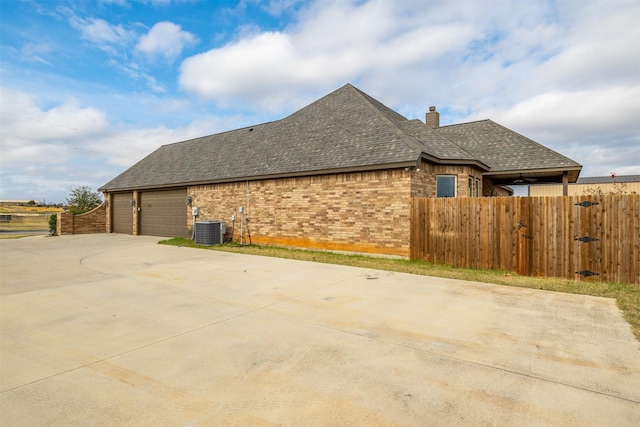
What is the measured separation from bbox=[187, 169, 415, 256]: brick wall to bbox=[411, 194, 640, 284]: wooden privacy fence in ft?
2.60

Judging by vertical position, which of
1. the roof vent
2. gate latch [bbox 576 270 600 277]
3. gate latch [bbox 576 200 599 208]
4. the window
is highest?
the roof vent

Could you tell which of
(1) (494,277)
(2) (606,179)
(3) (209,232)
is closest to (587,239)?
(1) (494,277)

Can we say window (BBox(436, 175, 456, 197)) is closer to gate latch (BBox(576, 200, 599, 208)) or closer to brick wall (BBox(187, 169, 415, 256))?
brick wall (BBox(187, 169, 415, 256))

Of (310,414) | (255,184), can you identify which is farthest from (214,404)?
(255,184)

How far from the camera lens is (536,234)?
26.6 feet

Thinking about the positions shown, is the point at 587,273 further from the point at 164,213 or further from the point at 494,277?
the point at 164,213

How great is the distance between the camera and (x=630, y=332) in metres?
4.35

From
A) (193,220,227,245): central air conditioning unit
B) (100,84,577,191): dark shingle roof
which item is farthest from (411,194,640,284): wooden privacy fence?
(193,220,227,245): central air conditioning unit

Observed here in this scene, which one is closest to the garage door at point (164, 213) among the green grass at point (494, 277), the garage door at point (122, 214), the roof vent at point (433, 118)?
the garage door at point (122, 214)

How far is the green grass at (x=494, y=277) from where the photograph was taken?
19.4 ft

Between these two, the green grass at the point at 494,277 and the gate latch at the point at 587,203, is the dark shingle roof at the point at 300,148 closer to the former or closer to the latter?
the green grass at the point at 494,277

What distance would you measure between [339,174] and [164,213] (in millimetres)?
13352

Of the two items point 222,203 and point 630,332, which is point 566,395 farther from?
point 222,203

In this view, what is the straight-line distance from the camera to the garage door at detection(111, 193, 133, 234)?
22.4 m
